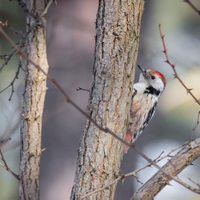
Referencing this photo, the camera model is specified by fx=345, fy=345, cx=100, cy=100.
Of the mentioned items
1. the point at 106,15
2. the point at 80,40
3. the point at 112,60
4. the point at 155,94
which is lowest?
the point at 112,60

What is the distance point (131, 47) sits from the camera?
84.0 inches

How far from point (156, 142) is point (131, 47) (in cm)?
353

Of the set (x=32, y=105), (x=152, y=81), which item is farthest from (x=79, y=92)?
(x=32, y=105)

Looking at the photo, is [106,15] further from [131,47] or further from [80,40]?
[80,40]

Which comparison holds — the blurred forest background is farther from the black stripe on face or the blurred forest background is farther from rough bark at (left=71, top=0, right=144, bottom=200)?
rough bark at (left=71, top=0, right=144, bottom=200)

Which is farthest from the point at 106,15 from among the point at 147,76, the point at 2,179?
the point at 2,179

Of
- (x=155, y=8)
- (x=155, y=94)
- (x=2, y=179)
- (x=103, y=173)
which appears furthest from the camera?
(x=155, y=8)

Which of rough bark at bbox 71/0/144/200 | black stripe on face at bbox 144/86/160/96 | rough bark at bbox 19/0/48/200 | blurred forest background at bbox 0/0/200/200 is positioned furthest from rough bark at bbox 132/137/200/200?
blurred forest background at bbox 0/0/200/200

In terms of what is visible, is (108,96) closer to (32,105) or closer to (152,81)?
(32,105)

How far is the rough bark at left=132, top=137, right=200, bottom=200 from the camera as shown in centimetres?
217

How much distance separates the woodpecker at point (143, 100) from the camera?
343cm

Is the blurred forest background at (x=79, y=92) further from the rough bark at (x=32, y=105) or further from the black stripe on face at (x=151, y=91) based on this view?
the rough bark at (x=32, y=105)

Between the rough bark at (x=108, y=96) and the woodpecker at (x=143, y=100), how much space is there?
129cm

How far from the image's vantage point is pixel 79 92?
14.9ft
